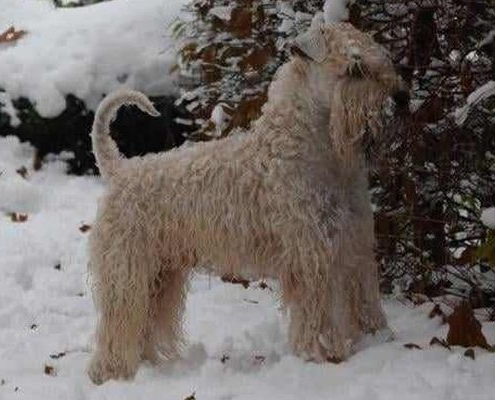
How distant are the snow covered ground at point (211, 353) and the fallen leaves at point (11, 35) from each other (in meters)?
3.04

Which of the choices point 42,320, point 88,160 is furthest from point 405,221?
point 88,160

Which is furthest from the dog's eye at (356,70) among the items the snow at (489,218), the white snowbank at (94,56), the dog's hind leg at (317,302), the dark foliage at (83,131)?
the dark foliage at (83,131)

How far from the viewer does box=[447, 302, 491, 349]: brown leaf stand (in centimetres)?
405

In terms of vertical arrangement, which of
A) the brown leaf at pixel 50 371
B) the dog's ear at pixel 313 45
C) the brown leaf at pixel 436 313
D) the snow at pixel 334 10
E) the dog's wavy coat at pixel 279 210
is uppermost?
the snow at pixel 334 10

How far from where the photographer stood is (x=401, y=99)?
13.1ft

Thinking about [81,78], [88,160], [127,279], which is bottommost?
[88,160]

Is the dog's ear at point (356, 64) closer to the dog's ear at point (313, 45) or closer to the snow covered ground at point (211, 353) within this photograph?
the dog's ear at point (313, 45)

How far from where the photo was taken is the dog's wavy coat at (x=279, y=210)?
4004 mm

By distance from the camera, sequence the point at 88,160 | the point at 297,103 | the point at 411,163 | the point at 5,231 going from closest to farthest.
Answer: the point at 297,103, the point at 411,163, the point at 5,231, the point at 88,160

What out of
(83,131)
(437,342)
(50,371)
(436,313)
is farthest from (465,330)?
(83,131)

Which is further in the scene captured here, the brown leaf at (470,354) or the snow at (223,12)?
the snow at (223,12)

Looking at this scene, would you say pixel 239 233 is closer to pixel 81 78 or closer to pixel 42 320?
pixel 42 320

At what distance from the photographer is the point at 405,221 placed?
480 centimetres

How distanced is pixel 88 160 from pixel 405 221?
4587 mm
